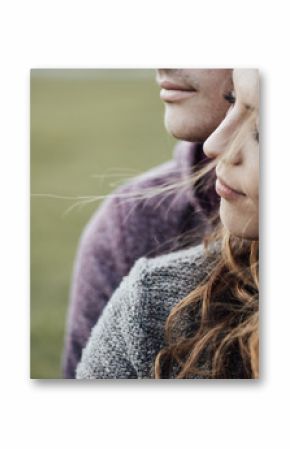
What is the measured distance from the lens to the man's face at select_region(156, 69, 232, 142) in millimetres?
1220

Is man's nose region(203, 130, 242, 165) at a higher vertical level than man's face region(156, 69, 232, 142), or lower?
lower

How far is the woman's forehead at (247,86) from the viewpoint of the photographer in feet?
4.01

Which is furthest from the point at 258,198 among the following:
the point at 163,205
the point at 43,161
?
the point at 43,161

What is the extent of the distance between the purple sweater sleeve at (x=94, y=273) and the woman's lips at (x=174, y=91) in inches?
9.9

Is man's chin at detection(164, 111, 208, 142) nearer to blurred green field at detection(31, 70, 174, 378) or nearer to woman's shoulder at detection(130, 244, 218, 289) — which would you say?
blurred green field at detection(31, 70, 174, 378)

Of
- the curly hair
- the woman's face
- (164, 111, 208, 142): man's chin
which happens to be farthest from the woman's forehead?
the curly hair

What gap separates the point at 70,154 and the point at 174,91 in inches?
10.5

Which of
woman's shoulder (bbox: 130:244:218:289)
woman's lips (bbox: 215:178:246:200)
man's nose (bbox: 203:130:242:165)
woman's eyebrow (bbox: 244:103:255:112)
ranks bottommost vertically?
woman's shoulder (bbox: 130:244:218:289)

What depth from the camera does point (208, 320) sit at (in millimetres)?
1225

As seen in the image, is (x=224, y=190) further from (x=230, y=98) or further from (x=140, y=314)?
(x=140, y=314)

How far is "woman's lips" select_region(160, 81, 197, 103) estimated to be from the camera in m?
1.24
